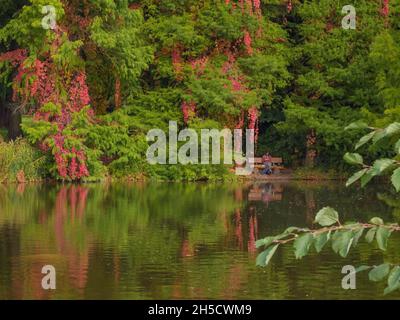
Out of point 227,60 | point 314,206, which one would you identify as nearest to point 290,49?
point 227,60

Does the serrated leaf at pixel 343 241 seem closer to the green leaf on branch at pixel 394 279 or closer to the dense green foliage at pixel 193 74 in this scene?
the green leaf on branch at pixel 394 279

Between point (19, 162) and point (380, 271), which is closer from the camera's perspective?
point (380, 271)

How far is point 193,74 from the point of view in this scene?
128 feet

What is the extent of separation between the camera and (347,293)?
13055mm

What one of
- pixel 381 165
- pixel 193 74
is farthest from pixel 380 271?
pixel 193 74

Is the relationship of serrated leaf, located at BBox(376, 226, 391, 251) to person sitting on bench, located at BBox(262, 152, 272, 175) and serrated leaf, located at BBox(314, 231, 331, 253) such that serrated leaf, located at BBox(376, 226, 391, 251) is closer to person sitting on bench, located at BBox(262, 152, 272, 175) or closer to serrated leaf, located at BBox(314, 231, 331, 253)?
serrated leaf, located at BBox(314, 231, 331, 253)

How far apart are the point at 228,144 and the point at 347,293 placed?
25.7 metres

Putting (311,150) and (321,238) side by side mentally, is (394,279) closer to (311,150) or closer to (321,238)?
(321,238)

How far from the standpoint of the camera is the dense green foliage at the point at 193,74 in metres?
35.3

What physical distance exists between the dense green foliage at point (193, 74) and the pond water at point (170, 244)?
4379 millimetres

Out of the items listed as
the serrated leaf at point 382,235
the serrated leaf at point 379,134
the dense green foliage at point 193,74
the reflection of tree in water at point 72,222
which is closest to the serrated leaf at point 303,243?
the serrated leaf at point 382,235

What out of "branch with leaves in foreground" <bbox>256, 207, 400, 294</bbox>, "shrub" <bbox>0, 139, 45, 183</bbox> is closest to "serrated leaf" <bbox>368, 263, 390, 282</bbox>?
"branch with leaves in foreground" <bbox>256, 207, 400, 294</bbox>

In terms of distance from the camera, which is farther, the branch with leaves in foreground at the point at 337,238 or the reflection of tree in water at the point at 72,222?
the reflection of tree in water at the point at 72,222

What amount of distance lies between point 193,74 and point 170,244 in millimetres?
20883
